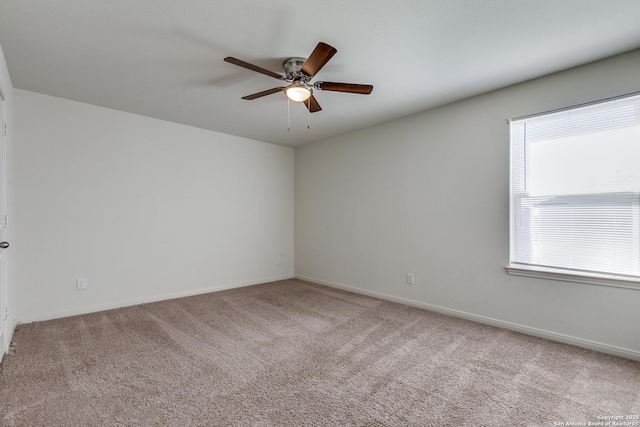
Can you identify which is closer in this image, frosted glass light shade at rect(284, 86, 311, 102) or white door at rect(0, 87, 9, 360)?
white door at rect(0, 87, 9, 360)

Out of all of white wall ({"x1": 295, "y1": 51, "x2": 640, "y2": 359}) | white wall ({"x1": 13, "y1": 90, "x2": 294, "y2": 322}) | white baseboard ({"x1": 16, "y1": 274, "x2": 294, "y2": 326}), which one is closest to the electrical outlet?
white wall ({"x1": 13, "y1": 90, "x2": 294, "y2": 322})

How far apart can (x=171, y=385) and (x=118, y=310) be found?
6.61 feet

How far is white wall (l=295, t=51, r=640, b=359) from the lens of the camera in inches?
97.2

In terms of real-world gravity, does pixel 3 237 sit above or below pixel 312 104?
below

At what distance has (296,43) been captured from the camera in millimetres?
2158

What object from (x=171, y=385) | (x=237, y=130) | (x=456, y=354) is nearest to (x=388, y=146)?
(x=237, y=130)

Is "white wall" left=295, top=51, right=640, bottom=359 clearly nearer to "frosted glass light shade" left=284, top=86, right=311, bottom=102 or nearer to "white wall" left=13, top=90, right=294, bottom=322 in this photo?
"white wall" left=13, top=90, right=294, bottom=322

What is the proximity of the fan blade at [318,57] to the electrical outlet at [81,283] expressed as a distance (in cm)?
331

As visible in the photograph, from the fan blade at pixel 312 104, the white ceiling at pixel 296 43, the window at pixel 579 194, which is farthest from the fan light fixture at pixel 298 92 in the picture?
the window at pixel 579 194

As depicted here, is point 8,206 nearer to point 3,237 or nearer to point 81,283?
point 3,237

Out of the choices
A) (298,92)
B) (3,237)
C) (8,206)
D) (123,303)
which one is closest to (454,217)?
(298,92)

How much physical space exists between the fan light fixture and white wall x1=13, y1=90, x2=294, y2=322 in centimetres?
230

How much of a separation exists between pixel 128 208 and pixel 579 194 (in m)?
4.74

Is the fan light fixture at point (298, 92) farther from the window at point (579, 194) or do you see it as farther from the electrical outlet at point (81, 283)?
the electrical outlet at point (81, 283)
